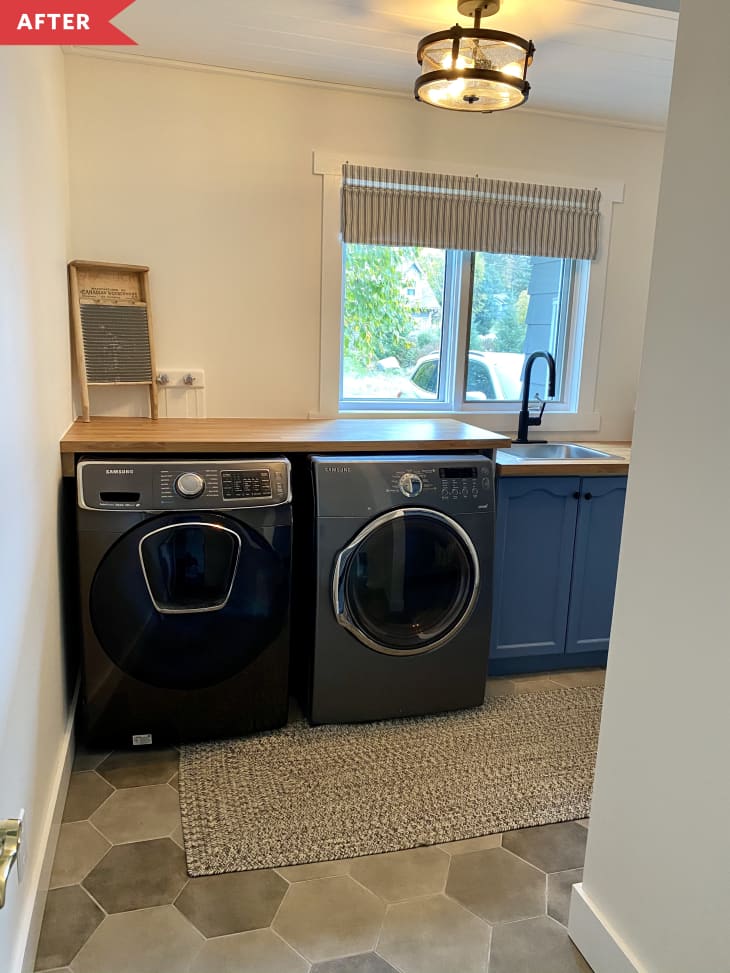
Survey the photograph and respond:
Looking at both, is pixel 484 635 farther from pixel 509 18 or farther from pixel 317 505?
pixel 509 18

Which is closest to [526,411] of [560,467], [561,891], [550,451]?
[550,451]

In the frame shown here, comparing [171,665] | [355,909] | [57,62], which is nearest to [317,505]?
[171,665]

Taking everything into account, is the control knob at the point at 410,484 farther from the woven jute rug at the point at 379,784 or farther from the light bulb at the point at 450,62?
the light bulb at the point at 450,62

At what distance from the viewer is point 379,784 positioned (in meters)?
2.20

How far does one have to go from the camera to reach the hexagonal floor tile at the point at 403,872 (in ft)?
5.94

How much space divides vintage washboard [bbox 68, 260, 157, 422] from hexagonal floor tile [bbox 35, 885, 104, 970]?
62.3 inches

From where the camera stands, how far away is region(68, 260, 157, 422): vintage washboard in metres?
2.64

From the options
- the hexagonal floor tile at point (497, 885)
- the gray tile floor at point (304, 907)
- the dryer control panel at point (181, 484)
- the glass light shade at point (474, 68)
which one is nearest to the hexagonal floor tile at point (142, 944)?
the gray tile floor at point (304, 907)

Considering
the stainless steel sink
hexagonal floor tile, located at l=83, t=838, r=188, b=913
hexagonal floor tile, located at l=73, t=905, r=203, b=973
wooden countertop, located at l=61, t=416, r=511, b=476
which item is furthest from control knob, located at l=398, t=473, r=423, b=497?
hexagonal floor tile, located at l=73, t=905, r=203, b=973

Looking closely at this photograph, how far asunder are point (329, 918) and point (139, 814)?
0.66 metres

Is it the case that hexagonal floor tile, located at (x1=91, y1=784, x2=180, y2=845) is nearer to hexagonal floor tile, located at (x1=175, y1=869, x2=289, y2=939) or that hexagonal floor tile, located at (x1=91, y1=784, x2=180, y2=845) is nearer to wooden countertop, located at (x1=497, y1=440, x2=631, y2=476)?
hexagonal floor tile, located at (x1=175, y1=869, x2=289, y2=939)

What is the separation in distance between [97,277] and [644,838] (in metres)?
2.49

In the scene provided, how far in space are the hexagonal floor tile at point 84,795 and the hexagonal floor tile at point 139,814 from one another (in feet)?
0.09

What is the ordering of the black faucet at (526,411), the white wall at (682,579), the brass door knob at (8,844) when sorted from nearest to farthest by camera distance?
the brass door knob at (8,844) → the white wall at (682,579) → the black faucet at (526,411)
